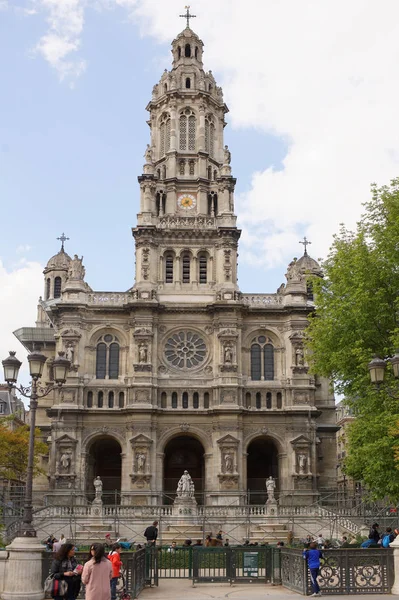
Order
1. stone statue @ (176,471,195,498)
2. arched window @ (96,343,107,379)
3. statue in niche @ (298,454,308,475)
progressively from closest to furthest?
stone statue @ (176,471,195,498) → statue in niche @ (298,454,308,475) → arched window @ (96,343,107,379)

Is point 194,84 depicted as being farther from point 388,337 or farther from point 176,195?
point 388,337

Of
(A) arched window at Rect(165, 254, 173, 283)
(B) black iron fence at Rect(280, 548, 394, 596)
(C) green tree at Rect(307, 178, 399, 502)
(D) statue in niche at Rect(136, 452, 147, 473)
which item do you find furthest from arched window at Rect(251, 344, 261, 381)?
(B) black iron fence at Rect(280, 548, 394, 596)

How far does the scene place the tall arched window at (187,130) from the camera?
67.1 meters

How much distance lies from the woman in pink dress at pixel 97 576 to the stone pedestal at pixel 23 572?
22.4ft

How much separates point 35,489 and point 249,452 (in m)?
17.5

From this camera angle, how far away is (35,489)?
202 ft

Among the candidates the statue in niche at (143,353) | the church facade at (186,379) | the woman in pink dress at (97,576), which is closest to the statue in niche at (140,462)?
the church facade at (186,379)

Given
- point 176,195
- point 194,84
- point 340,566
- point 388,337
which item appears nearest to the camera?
point 340,566

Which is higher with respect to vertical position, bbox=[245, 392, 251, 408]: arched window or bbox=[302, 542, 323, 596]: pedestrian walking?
bbox=[245, 392, 251, 408]: arched window

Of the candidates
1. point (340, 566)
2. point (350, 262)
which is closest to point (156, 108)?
point (350, 262)

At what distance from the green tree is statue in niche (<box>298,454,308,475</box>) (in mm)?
20223

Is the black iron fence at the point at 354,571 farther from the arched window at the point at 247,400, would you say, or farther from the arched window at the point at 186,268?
the arched window at the point at 186,268

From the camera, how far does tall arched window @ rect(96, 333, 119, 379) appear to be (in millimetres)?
58438

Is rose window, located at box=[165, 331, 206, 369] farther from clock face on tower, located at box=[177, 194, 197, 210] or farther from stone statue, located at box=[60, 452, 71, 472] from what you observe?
clock face on tower, located at box=[177, 194, 197, 210]
